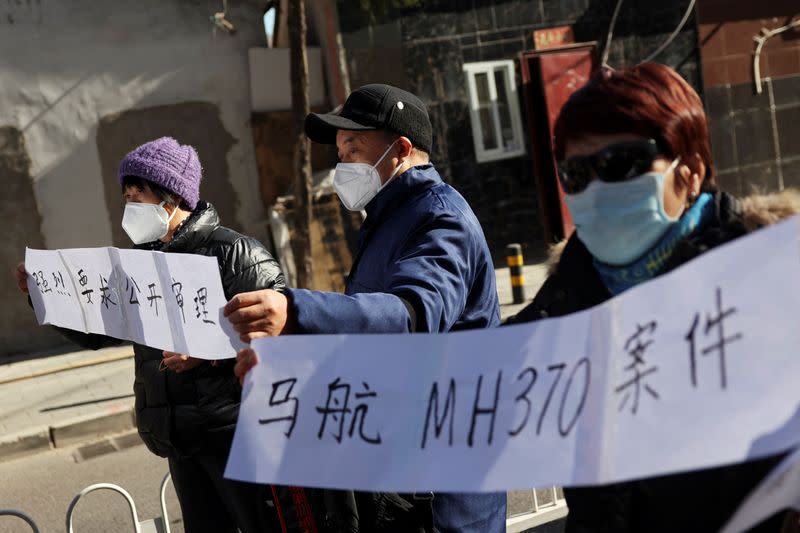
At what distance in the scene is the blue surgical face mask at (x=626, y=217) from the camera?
1659mm

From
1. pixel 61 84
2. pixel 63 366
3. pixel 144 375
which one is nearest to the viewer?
pixel 144 375

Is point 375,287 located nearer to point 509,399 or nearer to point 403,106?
point 403,106

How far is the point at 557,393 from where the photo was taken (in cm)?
151

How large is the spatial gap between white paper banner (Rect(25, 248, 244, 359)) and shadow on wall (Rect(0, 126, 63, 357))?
8207 millimetres

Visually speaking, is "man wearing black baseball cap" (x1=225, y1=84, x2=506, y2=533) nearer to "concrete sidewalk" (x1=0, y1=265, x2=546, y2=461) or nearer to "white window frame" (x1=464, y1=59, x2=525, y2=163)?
"concrete sidewalk" (x1=0, y1=265, x2=546, y2=461)

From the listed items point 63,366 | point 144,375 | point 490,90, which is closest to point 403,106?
point 144,375

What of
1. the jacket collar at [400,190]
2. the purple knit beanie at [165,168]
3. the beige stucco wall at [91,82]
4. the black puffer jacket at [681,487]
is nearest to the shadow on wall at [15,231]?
the beige stucco wall at [91,82]

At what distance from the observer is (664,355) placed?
4.68 feet

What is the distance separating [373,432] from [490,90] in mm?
12191

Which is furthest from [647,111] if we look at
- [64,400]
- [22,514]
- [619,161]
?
[64,400]

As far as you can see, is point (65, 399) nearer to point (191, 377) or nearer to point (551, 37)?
point (191, 377)

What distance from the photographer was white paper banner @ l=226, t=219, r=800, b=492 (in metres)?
1.35

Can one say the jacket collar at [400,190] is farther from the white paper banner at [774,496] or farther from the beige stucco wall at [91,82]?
the beige stucco wall at [91,82]

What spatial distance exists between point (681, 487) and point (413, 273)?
0.89 meters
